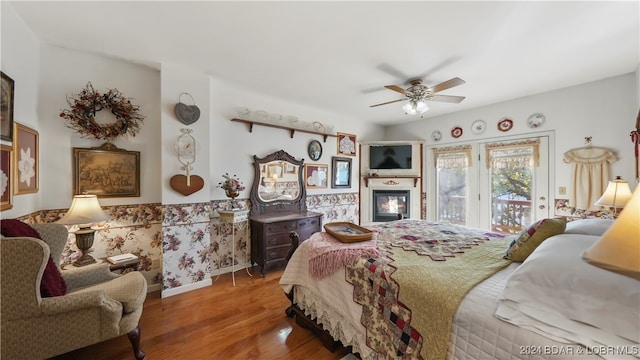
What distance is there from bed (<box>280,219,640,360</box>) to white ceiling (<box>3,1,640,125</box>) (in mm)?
1603

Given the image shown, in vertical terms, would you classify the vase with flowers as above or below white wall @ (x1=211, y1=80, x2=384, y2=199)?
below

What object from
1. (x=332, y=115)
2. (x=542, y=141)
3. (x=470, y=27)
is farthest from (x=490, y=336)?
(x=332, y=115)

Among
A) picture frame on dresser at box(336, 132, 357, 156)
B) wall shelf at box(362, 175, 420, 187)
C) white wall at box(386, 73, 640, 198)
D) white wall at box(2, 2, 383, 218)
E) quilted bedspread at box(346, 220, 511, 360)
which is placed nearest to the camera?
quilted bedspread at box(346, 220, 511, 360)

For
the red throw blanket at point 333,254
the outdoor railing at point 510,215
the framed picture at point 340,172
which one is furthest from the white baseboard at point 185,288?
the outdoor railing at point 510,215

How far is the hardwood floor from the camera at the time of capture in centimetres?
180

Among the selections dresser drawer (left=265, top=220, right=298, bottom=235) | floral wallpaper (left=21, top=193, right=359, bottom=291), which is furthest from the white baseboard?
dresser drawer (left=265, top=220, right=298, bottom=235)

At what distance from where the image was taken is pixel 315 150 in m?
4.26

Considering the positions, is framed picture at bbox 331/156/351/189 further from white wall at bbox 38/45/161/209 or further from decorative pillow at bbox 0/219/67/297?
decorative pillow at bbox 0/219/67/297

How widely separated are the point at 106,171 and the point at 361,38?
291cm

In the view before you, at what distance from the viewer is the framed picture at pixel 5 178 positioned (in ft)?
5.21

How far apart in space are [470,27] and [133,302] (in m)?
3.33

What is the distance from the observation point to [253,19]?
1863 millimetres

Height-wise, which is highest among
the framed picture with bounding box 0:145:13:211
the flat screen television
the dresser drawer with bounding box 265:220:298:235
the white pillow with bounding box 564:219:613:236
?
the flat screen television

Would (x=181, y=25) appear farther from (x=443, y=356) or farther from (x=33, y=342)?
(x=443, y=356)
